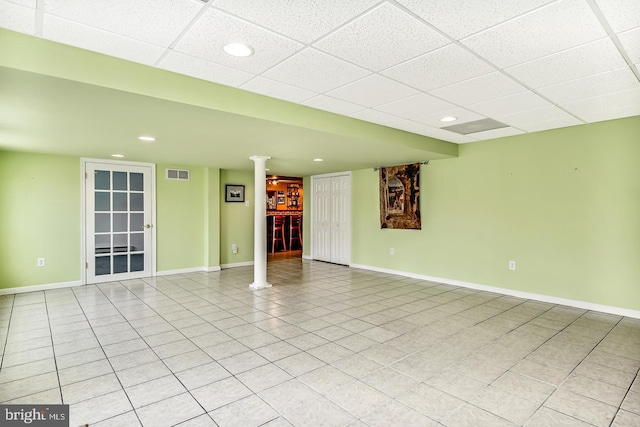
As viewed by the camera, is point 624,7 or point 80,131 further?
point 80,131

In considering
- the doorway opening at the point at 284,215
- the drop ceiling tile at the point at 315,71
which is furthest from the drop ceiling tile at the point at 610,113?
the doorway opening at the point at 284,215

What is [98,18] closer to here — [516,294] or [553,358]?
[553,358]

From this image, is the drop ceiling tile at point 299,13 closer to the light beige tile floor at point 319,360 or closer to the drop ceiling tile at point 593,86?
the drop ceiling tile at point 593,86

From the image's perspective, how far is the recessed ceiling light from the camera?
2.24 metres

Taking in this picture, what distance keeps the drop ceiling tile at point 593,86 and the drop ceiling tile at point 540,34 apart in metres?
0.78

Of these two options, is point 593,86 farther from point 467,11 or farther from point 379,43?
point 379,43

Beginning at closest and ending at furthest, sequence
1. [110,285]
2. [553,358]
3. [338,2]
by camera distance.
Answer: [338,2] → [553,358] → [110,285]

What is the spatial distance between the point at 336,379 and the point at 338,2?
2.45 meters

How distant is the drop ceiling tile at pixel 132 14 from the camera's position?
179cm

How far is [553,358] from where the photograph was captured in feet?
9.30

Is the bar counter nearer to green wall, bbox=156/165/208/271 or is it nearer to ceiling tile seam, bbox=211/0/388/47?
green wall, bbox=156/165/208/271

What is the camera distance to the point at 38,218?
5.16 metres

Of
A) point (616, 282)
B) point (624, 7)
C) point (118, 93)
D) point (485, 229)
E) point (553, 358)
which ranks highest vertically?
point (624, 7)

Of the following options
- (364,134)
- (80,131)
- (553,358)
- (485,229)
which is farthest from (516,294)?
(80,131)
